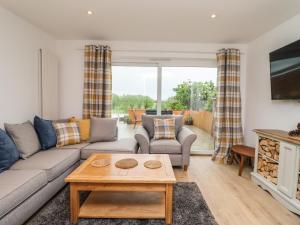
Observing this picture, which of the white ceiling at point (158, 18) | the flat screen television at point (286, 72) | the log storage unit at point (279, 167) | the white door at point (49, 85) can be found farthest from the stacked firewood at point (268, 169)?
the white door at point (49, 85)

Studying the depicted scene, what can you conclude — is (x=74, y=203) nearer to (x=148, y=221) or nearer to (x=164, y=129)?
(x=148, y=221)

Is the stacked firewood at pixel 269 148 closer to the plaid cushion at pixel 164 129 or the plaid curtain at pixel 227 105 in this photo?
the plaid curtain at pixel 227 105

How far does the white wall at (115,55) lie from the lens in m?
3.74

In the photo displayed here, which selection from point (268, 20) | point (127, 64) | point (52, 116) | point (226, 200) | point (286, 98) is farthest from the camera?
point (127, 64)

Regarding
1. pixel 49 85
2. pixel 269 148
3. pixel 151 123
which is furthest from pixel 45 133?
pixel 269 148

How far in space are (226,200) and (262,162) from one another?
846 mm

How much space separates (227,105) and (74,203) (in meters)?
3.08

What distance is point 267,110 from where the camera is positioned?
3084 millimetres

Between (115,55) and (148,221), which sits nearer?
(148,221)

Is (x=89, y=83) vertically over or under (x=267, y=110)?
over

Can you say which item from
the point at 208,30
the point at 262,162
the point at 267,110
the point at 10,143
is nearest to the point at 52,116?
the point at 10,143

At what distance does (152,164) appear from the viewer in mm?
2043

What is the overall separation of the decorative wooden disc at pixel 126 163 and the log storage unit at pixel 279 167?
1709 millimetres

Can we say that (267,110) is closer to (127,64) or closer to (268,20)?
(268,20)
